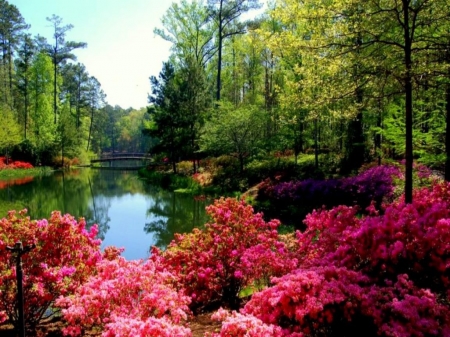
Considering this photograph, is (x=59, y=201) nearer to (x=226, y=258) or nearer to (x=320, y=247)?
(x=226, y=258)

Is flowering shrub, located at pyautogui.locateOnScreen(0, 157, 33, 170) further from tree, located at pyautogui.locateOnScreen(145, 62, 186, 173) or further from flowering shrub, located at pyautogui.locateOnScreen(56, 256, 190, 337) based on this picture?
flowering shrub, located at pyautogui.locateOnScreen(56, 256, 190, 337)

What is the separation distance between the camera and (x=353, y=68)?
6.21 m

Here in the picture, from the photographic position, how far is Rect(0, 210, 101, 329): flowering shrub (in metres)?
3.83

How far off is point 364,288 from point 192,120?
21187 millimetres

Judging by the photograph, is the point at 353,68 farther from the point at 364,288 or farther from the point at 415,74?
the point at 364,288

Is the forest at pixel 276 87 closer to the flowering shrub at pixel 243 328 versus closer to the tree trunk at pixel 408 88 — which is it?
the tree trunk at pixel 408 88

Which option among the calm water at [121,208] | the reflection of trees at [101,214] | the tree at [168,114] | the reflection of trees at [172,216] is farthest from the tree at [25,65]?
the reflection of trees at [172,216]

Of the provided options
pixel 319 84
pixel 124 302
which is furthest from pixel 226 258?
pixel 319 84

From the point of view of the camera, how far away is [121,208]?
16.2m

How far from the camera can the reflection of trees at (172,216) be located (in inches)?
443

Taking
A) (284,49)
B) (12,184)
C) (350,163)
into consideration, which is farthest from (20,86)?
(284,49)

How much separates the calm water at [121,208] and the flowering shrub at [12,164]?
7.09 metres

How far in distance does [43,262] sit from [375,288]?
11.4 feet

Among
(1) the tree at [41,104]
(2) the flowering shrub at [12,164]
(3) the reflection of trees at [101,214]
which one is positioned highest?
(1) the tree at [41,104]
